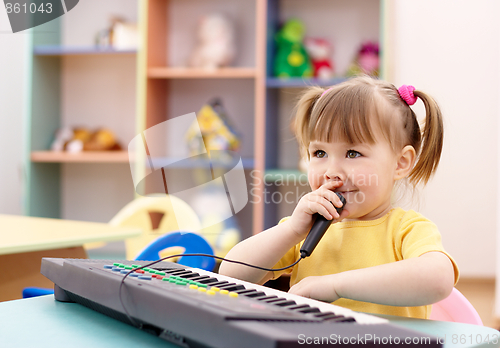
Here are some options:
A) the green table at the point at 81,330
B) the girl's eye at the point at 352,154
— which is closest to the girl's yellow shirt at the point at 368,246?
the girl's eye at the point at 352,154

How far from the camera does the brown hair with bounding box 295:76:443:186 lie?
77 cm

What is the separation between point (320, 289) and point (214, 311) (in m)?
0.25

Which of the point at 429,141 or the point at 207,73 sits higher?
the point at 207,73

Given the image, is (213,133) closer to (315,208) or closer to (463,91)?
(463,91)

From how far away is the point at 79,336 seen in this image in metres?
0.46

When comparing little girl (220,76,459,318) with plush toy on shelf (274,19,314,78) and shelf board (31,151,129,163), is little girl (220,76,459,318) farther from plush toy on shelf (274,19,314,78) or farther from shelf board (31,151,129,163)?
shelf board (31,151,129,163)

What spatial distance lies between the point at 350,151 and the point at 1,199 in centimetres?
259

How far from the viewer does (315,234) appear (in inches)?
26.5

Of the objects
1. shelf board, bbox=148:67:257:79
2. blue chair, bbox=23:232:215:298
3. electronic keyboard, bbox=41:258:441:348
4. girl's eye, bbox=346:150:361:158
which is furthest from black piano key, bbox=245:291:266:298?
shelf board, bbox=148:67:257:79

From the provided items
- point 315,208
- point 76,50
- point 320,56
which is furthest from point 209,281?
point 76,50

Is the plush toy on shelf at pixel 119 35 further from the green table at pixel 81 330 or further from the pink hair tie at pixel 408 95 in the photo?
the green table at pixel 81 330

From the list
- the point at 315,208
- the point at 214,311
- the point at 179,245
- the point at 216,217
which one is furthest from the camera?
the point at 216,217

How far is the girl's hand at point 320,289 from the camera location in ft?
1.94

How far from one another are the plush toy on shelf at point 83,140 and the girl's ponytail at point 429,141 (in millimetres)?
2040
